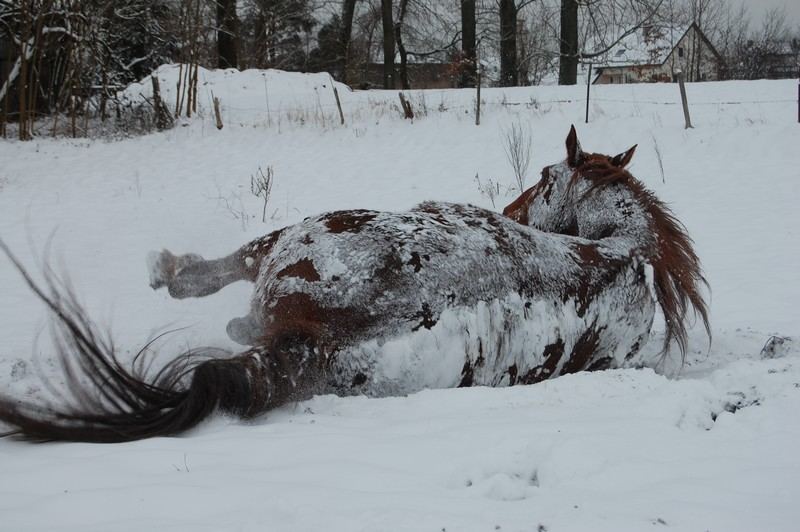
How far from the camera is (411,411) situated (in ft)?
9.45

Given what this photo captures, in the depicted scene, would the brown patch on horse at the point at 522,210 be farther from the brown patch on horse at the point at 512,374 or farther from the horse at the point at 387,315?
the brown patch on horse at the point at 512,374

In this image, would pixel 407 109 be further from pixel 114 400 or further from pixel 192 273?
pixel 114 400

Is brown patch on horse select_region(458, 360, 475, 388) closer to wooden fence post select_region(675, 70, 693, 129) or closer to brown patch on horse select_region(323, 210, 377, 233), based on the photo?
brown patch on horse select_region(323, 210, 377, 233)

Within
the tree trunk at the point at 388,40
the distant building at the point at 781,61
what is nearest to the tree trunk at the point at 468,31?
the tree trunk at the point at 388,40

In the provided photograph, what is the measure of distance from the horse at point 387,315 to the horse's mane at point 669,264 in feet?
0.05

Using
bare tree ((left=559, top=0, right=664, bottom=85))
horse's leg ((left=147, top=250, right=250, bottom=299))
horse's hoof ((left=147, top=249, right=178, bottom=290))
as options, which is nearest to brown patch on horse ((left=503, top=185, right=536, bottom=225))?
horse's leg ((left=147, top=250, right=250, bottom=299))

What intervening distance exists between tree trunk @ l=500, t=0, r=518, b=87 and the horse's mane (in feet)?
67.4

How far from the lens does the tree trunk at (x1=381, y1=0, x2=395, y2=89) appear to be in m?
27.2

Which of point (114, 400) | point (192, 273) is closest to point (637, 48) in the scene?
point (192, 273)

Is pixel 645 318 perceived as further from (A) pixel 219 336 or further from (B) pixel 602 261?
(A) pixel 219 336

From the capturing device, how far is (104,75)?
14742 millimetres

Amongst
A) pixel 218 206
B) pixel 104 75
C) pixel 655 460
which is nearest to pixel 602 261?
pixel 655 460

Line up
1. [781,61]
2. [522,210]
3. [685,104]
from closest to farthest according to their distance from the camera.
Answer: [522,210], [685,104], [781,61]

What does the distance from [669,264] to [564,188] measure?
93 centimetres
